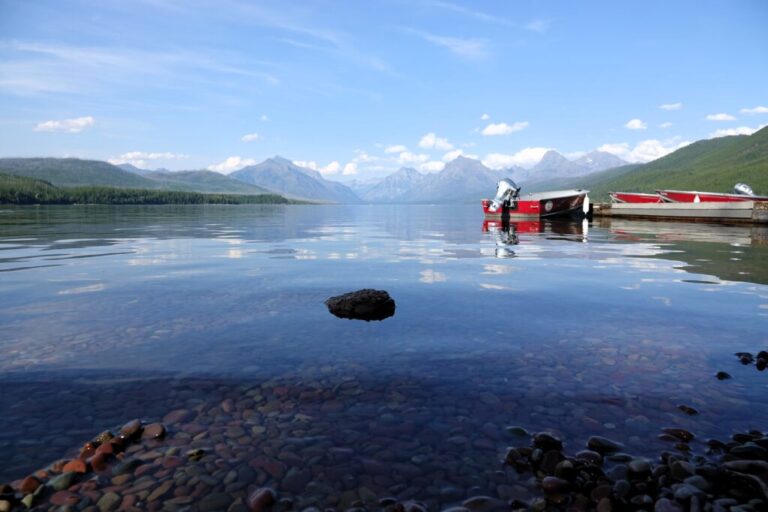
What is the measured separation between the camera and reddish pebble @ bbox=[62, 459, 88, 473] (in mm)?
6422

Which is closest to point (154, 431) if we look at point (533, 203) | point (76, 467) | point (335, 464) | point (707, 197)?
point (76, 467)

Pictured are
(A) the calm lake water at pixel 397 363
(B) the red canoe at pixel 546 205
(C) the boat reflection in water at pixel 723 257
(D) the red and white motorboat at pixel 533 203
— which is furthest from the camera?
(D) the red and white motorboat at pixel 533 203

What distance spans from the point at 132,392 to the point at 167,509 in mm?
4076

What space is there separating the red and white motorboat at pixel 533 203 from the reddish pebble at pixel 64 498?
8321cm

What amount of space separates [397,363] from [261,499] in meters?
5.46

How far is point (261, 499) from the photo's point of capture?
5883mm

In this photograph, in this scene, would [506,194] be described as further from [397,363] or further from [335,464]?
[335,464]

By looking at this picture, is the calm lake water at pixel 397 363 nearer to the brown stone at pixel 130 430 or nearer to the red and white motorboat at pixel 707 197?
the brown stone at pixel 130 430

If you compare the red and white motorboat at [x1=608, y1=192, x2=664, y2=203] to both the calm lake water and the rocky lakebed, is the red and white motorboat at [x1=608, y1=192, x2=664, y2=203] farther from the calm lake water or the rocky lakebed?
the rocky lakebed

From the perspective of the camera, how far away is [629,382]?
9719mm

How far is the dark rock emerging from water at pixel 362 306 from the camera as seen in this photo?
51.0 ft

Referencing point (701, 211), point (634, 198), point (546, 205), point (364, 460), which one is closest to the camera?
point (364, 460)

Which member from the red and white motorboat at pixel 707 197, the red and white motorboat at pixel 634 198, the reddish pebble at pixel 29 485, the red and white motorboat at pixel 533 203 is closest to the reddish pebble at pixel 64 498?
the reddish pebble at pixel 29 485

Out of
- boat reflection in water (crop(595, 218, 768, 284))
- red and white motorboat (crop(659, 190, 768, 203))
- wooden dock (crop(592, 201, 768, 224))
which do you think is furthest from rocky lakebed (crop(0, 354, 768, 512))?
red and white motorboat (crop(659, 190, 768, 203))
